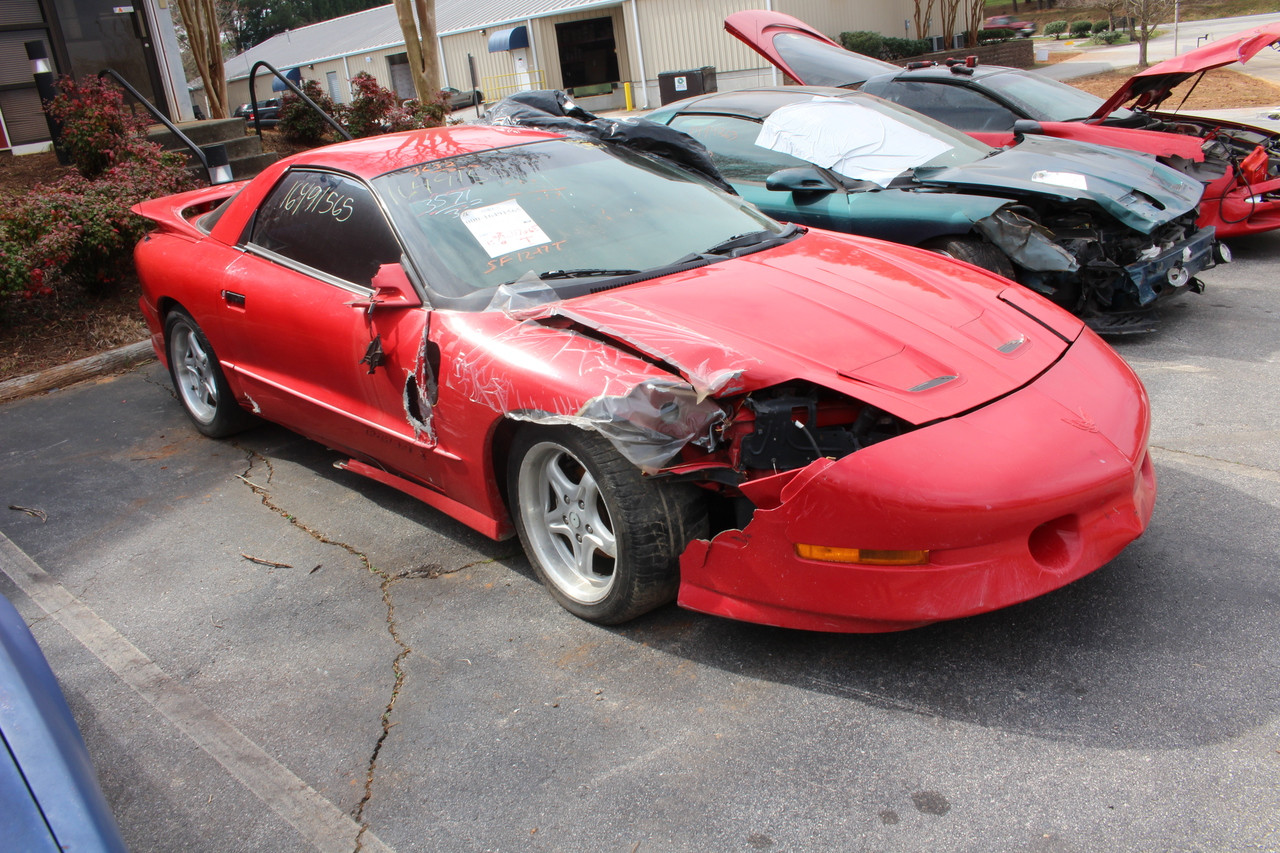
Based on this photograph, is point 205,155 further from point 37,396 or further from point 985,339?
point 985,339

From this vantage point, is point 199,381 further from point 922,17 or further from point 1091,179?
point 922,17

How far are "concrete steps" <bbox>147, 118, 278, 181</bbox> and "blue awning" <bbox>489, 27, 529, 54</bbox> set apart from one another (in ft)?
73.0

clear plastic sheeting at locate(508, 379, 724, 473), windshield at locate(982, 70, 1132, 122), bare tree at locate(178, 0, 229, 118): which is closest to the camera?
clear plastic sheeting at locate(508, 379, 724, 473)

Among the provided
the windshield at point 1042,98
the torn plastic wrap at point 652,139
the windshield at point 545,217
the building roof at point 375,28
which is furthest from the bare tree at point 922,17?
→ the windshield at point 545,217

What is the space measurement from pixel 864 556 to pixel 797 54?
260 inches

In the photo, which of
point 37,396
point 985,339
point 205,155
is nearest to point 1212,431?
point 985,339

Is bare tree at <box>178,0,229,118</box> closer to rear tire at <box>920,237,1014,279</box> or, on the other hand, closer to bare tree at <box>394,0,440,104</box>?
bare tree at <box>394,0,440,104</box>

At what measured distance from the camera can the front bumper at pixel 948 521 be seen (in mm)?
2516

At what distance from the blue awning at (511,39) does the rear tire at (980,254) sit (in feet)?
99.4

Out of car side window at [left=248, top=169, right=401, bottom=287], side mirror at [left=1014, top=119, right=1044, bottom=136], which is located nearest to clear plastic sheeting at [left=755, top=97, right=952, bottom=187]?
side mirror at [left=1014, top=119, right=1044, bottom=136]

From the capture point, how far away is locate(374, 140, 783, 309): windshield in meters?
3.54

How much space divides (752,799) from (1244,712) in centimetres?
127

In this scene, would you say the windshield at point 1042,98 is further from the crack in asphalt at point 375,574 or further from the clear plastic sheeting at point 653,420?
the crack in asphalt at point 375,574

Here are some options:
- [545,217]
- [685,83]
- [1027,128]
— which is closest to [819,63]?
[1027,128]
